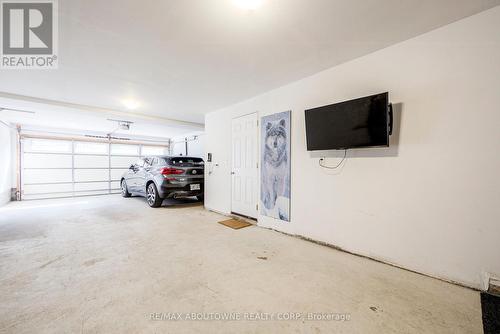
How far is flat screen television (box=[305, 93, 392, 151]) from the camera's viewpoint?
6.67 feet

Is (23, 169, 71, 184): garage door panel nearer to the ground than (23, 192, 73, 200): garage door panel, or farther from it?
farther from it

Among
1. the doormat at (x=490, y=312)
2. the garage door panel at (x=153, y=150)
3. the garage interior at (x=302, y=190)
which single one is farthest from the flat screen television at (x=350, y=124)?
the garage door panel at (x=153, y=150)

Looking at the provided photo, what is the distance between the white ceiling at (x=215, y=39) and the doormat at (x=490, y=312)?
243cm

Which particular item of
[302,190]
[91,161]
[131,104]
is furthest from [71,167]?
[302,190]

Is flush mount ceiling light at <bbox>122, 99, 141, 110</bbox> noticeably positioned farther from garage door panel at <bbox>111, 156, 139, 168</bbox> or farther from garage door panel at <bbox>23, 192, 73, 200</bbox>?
garage door panel at <bbox>23, 192, 73, 200</bbox>

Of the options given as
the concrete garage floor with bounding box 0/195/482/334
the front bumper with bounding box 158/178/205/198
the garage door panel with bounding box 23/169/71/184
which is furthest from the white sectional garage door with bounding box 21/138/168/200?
the concrete garage floor with bounding box 0/195/482/334

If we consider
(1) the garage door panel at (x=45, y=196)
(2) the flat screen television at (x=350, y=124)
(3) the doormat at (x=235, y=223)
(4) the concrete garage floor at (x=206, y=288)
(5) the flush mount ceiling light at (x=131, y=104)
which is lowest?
(3) the doormat at (x=235, y=223)

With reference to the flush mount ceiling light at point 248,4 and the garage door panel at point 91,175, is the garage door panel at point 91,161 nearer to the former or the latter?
the garage door panel at point 91,175

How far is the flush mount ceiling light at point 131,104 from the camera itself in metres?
4.21

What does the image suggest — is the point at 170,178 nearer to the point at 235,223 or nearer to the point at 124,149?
the point at 235,223

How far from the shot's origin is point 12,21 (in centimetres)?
186

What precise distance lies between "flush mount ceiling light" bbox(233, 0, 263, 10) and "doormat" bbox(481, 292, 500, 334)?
2891 mm

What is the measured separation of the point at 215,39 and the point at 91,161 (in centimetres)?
794

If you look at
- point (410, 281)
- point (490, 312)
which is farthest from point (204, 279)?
point (490, 312)
